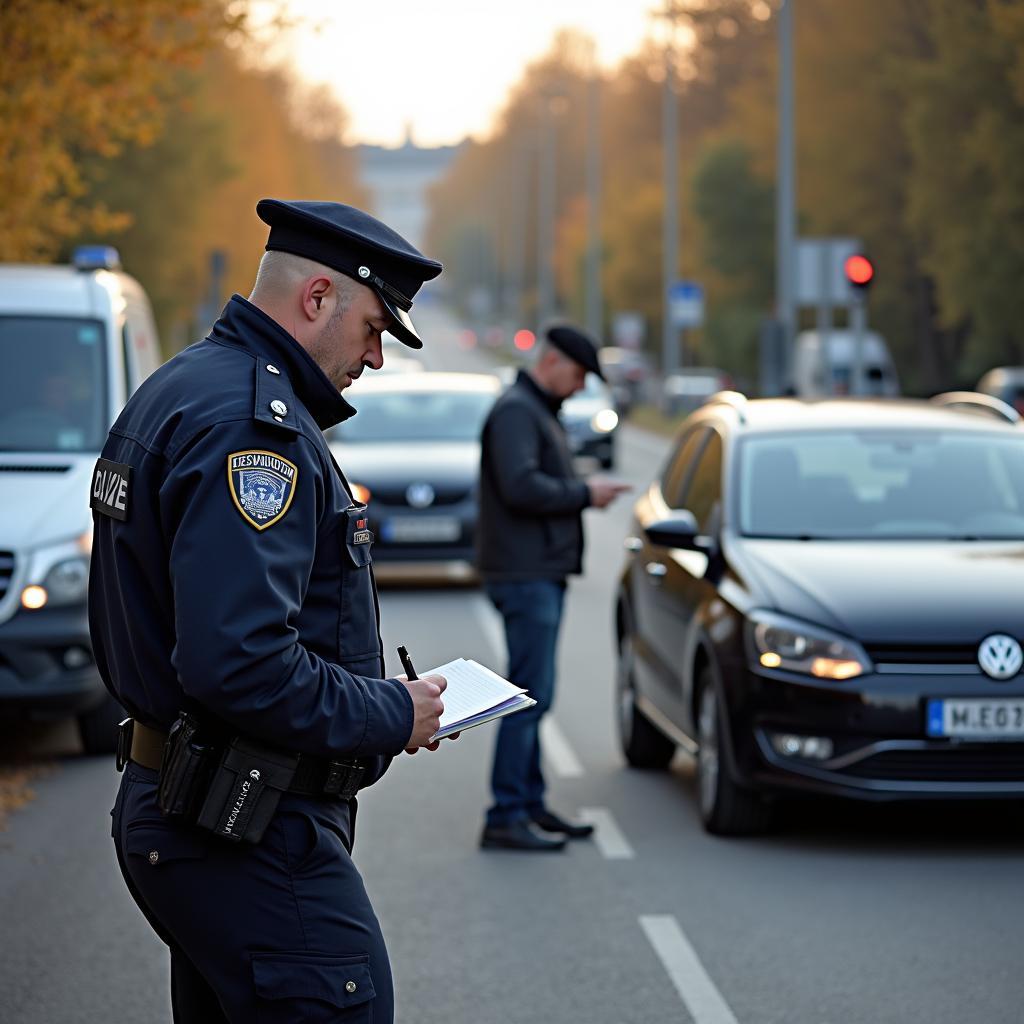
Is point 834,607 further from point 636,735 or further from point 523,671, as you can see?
point 636,735

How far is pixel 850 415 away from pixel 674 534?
1.18 metres

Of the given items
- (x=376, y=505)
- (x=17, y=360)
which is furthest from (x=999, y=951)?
(x=376, y=505)

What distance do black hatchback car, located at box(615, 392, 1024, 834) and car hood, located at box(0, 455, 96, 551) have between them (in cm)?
246

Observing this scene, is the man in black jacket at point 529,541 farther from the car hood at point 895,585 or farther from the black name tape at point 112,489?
the black name tape at point 112,489

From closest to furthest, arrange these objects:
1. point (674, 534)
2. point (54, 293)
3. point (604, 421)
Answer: point (674, 534)
point (54, 293)
point (604, 421)

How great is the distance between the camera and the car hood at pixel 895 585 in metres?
7.50

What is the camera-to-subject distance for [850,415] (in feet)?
30.0

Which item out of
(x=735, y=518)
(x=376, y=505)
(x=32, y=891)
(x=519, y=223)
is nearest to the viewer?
(x=32, y=891)

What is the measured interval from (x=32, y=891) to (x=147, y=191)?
33.7m

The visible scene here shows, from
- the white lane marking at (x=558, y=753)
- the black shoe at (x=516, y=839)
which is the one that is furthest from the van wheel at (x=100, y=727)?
the black shoe at (x=516, y=839)

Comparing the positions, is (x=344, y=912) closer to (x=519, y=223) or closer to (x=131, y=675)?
(x=131, y=675)

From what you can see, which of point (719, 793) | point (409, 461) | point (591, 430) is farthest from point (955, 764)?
point (591, 430)

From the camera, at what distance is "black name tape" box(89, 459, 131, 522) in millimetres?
3350

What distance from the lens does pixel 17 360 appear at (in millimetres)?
10609
